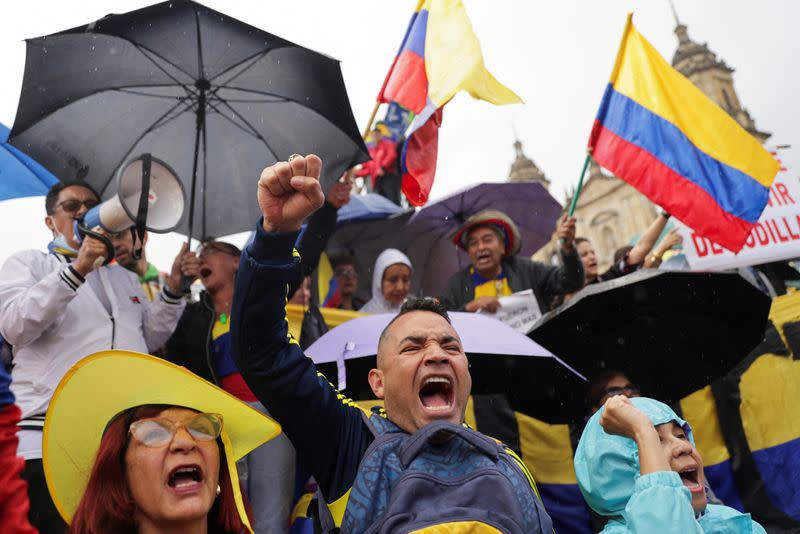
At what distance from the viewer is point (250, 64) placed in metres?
4.31

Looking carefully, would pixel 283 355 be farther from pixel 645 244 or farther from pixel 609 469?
pixel 645 244

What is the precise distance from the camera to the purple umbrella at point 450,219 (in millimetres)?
7160

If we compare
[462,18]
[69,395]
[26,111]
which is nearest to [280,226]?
[69,395]

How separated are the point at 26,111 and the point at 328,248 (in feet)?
11.2

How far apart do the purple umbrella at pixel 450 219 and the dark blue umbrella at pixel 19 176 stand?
365 cm

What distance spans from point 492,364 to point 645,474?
5.33 feet

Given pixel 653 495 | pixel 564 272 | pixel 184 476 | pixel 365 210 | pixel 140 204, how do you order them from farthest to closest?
pixel 365 210
pixel 564 272
pixel 140 204
pixel 184 476
pixel 653 495

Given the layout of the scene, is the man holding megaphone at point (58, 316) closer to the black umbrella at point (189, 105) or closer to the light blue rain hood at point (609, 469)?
the black umbrella at point (189, 105)

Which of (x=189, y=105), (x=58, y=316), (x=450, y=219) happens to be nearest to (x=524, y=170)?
(x=450, y=219)

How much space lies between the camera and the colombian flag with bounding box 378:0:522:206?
4855mm

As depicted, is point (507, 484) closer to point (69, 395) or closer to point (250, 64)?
point (69, 395)

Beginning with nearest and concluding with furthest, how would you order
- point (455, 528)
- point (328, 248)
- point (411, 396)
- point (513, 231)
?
point (455, 528), point (411, 396), point (513, 231), point (328, 248)

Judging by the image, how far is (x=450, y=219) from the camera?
7277mm

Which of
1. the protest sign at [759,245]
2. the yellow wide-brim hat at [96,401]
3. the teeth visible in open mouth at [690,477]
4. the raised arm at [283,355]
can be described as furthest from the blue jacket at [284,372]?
the protest sign at [759,245]
